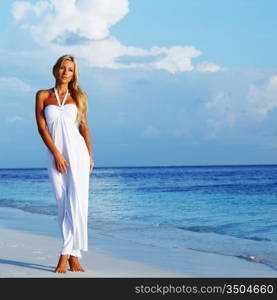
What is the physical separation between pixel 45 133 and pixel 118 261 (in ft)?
7.10

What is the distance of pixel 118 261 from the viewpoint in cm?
672

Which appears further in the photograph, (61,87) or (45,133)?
(61,87)

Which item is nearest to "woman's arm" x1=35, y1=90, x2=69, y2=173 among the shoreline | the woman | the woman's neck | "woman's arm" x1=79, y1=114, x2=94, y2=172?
the woman

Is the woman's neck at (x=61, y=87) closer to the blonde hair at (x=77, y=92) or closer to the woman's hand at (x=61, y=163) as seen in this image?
the blonde hair at (x=77, y=92)

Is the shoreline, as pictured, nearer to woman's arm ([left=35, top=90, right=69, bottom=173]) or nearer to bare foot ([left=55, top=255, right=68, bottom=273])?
bare foot ([left=55, top=255, right=68, bottom=273])

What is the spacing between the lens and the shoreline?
230 inches

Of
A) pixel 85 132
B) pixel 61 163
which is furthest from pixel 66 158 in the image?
pixel 85 132

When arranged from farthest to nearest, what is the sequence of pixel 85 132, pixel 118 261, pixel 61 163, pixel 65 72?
pixel 118 261 < pixel 85 132 < pixel 65 72 < pixel 61 163

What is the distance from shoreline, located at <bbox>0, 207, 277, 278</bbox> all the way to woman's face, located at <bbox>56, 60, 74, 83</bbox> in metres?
2.03

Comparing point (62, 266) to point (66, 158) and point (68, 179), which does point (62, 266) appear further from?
point (66, 158)

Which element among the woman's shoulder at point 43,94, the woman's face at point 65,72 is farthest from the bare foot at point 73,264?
the woman's face at point 65,72

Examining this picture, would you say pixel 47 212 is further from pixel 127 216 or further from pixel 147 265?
pixel 147 265

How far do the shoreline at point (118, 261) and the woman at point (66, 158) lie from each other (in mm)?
398

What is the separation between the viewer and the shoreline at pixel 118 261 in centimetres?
584
